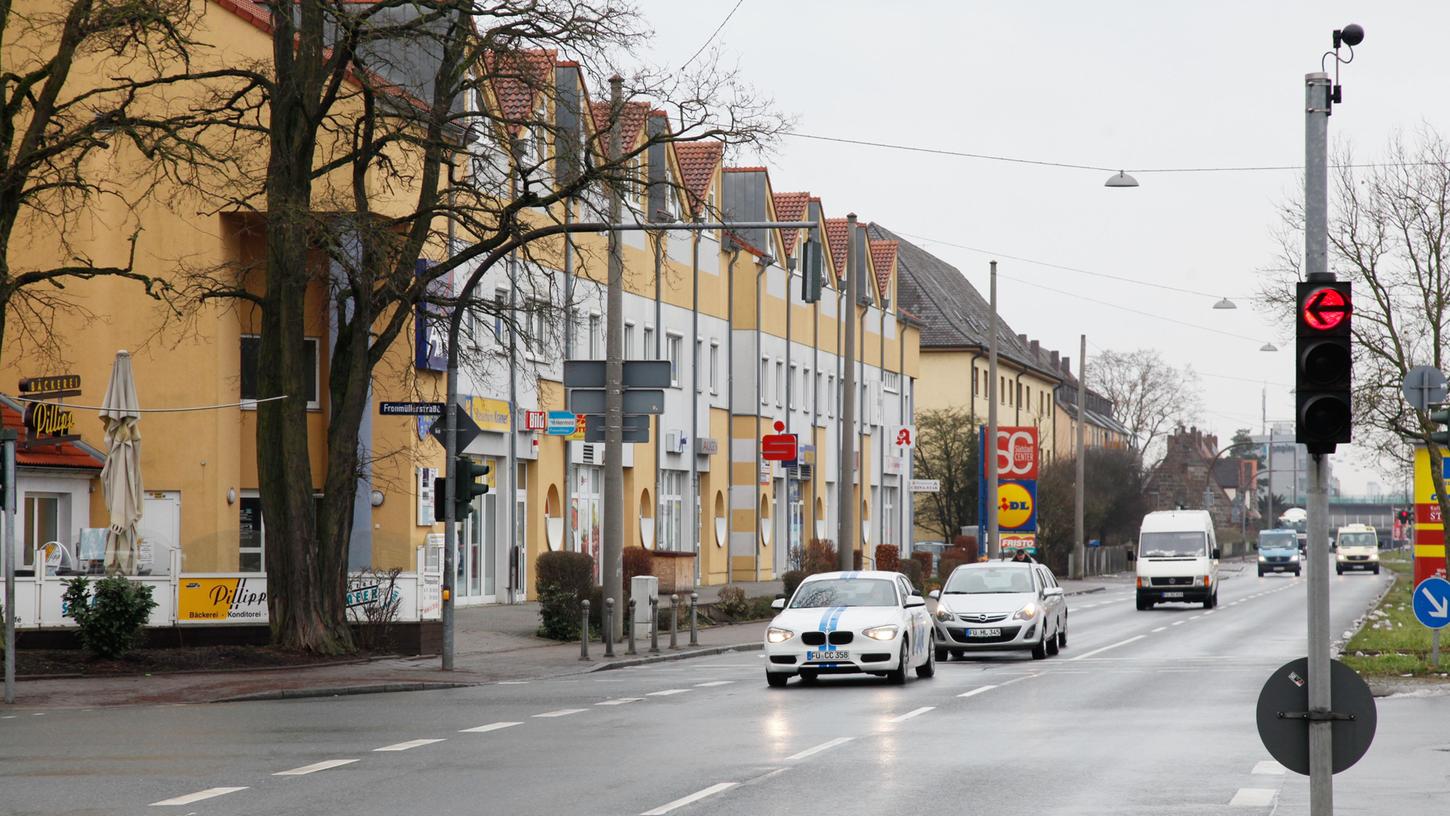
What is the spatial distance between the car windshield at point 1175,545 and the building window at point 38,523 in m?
28.5

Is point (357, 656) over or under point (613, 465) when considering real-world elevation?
under

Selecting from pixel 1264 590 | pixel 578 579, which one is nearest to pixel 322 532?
pixel 578 579

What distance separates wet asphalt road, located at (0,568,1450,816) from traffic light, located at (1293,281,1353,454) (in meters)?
3.37

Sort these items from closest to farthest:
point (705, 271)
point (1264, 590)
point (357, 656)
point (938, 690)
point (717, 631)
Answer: point (938, 690), point (357, 656), point (717, 631), point (705, 271), point (1264, 590)

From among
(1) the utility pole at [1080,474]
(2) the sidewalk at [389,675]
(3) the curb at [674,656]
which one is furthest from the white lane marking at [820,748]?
(1) the utility pole at [1080,474]

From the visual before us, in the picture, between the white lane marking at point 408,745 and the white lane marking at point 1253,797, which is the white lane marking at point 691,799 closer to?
the white lane marking at point 1253,797

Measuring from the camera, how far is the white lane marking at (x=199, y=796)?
12.5 m

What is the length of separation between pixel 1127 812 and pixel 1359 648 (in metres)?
18.8

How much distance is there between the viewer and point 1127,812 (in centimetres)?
1190

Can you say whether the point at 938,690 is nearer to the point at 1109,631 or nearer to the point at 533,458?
the point at 1109,631

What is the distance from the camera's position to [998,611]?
1180 inches

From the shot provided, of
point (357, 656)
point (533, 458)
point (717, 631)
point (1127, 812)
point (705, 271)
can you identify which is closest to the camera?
point (1127, 812)

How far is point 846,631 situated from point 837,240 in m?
50.9

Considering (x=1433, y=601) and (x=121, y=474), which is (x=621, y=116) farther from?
(x=1433, y=601)
